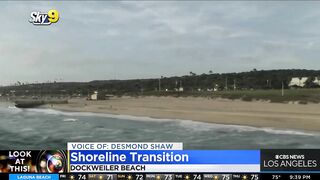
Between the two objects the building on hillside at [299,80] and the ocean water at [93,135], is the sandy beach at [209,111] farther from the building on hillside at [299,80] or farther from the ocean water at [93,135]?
the building on hillside at [299,80]

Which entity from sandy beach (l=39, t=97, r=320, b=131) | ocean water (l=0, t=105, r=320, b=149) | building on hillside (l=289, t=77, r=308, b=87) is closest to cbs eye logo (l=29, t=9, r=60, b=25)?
ocean water (l=0, t=105, r=320, b=149)

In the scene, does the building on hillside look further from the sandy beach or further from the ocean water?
the ocean water

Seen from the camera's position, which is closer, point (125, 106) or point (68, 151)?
point (68, 151)

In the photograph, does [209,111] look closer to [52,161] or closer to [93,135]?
[93,135]

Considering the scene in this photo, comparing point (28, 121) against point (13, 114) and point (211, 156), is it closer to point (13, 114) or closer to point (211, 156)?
point (13, 114)

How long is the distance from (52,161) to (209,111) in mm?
8664

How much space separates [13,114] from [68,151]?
3931 millimetres

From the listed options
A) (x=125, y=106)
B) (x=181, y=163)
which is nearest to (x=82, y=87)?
(x=181, y=163)

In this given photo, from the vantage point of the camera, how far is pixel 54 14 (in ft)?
15.1

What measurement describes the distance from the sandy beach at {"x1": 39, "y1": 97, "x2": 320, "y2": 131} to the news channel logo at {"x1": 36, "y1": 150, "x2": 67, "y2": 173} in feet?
13.3

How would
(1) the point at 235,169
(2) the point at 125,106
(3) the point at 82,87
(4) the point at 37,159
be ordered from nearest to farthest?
1. (1) the point at 235,169
2. (4) the point at 37,159
3. (3) the point at 82,87
4. (2) the point at 125,106

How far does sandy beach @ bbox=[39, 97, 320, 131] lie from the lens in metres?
10.7

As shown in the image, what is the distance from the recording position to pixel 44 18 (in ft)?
14.9

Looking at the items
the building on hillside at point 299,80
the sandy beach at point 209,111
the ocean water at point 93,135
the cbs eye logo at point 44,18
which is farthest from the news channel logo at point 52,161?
the building on hillside at point 299,80
